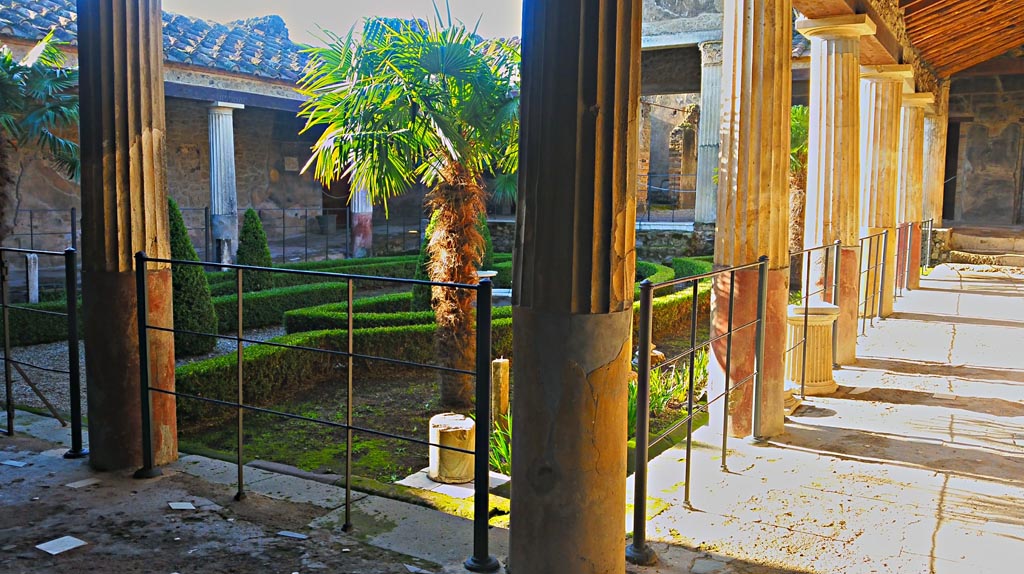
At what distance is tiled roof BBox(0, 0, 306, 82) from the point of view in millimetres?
13070

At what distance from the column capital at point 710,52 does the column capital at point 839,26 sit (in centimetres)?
898

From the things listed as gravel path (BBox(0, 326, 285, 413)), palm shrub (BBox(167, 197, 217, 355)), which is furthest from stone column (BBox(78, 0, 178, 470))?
palm shrub (BBox(167, 197, 217, 355))

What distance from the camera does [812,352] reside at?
6406mm

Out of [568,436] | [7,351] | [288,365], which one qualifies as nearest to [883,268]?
[288,365]

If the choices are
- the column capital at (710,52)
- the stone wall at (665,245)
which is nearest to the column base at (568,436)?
the column capital at (710,52)

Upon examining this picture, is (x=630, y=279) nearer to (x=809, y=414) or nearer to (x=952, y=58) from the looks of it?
(x=809, y=414)

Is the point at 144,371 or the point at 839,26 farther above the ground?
the point at 839,26

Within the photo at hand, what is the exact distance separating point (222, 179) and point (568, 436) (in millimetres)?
14393

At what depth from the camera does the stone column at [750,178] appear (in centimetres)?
492

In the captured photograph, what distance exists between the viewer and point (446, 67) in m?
7.07

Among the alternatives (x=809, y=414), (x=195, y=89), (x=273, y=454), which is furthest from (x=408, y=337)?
(x=195, y=89)

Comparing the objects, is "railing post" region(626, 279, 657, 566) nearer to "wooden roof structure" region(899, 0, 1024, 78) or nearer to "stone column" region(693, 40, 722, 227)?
"wooden roof structure" region(899, 0, 1024, 78)

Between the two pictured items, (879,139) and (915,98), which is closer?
(879,139)

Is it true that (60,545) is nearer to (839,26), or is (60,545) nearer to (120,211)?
(120,211)
